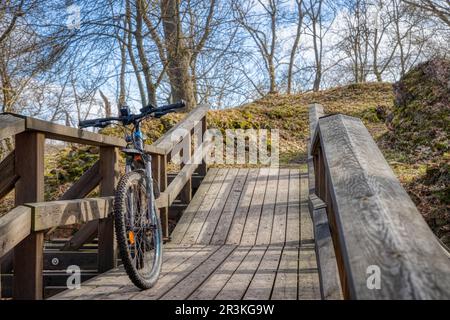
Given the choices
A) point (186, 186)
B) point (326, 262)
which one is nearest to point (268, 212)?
point (186, 186)

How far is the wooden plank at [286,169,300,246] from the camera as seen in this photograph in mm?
4961

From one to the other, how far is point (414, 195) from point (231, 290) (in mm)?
3199

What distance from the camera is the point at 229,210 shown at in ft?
→ 19.4

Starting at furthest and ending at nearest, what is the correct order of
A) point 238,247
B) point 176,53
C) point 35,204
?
1. point 176,53
2. point 238,247
3. point 35,204

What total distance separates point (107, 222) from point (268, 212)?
2474mm

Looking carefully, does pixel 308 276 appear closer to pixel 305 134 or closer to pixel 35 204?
pixel 35 204

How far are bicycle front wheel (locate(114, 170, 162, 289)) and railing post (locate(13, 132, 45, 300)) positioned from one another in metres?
0.46

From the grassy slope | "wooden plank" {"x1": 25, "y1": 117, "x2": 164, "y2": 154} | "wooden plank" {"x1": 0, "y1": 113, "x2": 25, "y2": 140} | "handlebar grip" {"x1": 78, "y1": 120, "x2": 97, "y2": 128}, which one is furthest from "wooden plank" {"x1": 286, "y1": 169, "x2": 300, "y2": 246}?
"wooden plank" {"x1": 0, "y1": 113, "x2": 25, "y2": 140}

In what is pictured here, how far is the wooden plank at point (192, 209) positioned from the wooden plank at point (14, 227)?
114 inches

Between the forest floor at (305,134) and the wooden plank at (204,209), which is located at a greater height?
the forest floor at (305,134)

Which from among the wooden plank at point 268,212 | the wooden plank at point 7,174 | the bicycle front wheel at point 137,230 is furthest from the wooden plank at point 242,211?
the wooden plank at point 7,174

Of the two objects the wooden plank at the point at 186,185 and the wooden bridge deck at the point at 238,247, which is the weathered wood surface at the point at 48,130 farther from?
the wooden plank at the point at 186,185

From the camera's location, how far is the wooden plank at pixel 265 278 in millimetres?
2865

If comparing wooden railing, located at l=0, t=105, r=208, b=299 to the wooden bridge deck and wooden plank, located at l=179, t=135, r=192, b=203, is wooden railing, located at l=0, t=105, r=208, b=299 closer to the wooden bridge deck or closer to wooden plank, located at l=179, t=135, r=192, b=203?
the wooden bridge deck
